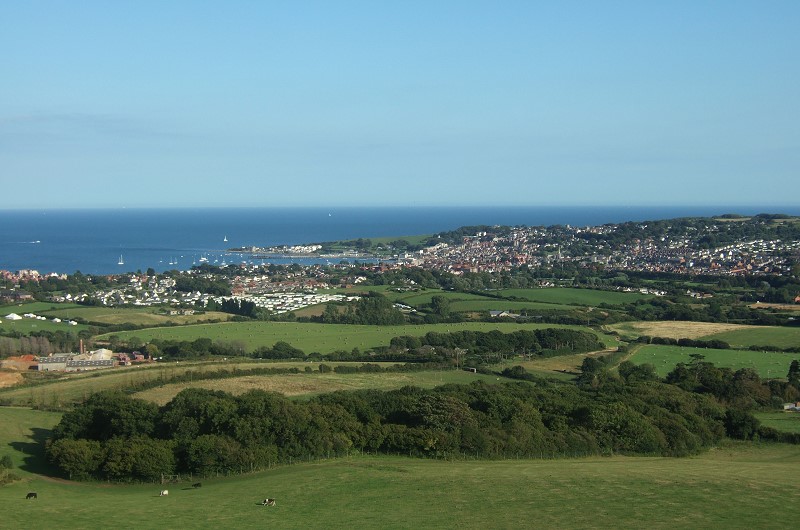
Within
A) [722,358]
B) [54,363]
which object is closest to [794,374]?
[722,358]

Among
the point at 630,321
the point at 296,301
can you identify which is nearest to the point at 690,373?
the point at 630,321

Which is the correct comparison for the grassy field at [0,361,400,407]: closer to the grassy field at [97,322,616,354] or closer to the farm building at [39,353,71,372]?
the farm building at [39,353,71,372]

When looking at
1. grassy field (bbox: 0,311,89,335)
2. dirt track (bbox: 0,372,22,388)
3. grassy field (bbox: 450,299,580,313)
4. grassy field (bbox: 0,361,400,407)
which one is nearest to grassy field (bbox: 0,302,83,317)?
grassy field (bbox: 0,311,89,335)

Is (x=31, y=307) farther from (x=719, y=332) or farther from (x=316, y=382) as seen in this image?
(x=719, y=332)

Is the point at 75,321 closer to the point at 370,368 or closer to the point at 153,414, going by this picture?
the point at 370,368

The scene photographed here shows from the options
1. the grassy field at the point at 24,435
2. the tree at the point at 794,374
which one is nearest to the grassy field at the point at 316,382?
the grassy field at the point at 24,435
